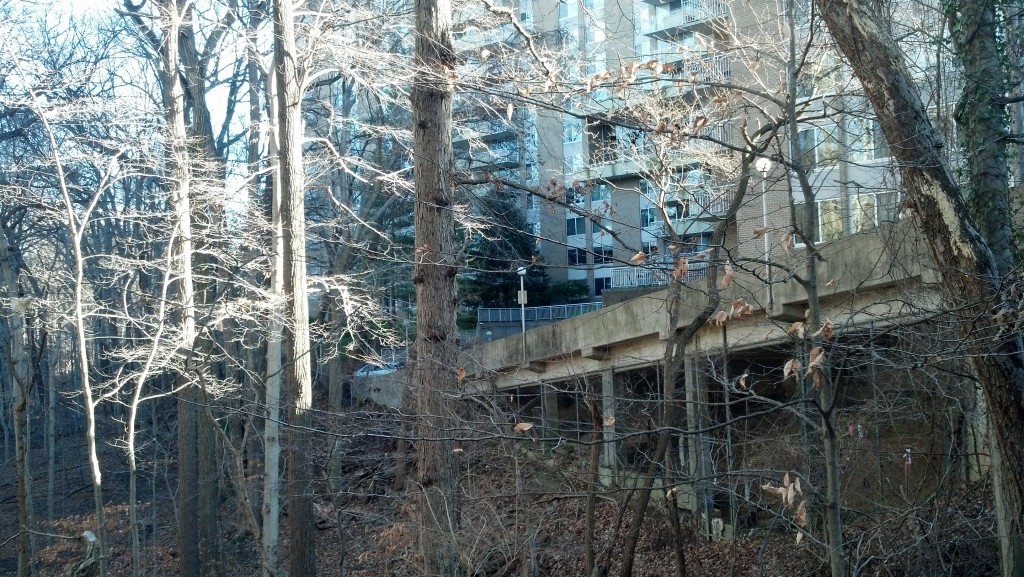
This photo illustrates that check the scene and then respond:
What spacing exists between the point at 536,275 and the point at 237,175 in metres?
20.3

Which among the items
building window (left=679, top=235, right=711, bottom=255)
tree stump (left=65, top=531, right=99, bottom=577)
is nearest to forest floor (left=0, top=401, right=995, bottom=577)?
building window (left=679, top=235, right=711, bottom=255)

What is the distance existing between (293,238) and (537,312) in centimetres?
2410

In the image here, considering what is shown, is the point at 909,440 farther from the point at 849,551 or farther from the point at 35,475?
the point at 35,475

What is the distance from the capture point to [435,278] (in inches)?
387

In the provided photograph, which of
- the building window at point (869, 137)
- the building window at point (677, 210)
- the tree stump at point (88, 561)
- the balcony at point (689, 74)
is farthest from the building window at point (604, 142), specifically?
the tree stump at point (88, 561)

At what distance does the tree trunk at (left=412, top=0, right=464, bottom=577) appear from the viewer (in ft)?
30.1

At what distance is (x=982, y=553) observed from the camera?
29.2 ft

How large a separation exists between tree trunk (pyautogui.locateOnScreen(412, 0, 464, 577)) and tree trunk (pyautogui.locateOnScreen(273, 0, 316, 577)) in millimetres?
6121

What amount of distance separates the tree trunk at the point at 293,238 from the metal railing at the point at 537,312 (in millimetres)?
19668

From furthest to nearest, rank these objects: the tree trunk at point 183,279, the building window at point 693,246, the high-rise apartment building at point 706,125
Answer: the tree trunk at point 183,279 → the high-rise apartment building at point 706,125 → the building window at point 693,246

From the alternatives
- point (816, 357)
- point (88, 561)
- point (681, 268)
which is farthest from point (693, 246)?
point (88, 561)

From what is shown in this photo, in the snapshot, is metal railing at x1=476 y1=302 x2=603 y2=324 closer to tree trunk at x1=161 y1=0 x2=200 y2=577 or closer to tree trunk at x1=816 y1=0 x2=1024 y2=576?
tree trunk at x1=161 y1=0 x2=200 y2=577

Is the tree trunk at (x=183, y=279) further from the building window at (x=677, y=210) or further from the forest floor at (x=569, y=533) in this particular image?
the building window at (x=677, y=210)

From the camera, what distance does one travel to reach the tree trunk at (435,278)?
361 inches
